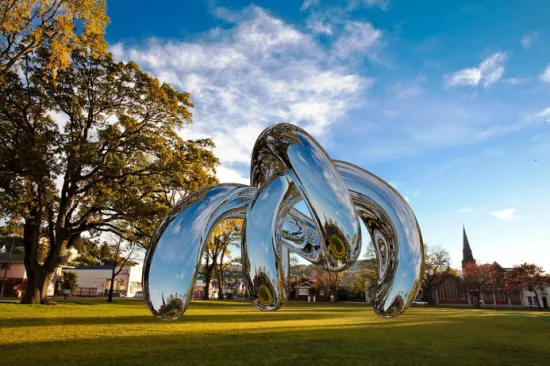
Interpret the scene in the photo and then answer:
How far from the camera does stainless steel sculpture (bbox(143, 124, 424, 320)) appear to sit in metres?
1.22

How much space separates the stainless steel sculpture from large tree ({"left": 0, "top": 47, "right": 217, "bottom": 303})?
17.8 metres

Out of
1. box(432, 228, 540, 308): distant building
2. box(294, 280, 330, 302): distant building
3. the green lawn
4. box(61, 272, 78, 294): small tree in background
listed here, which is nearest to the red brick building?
box(432, 228, 540, 308): distant building

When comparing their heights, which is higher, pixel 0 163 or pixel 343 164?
pixel 0 163

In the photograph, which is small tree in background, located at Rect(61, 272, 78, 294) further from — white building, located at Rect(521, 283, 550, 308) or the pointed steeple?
the pointed steeple

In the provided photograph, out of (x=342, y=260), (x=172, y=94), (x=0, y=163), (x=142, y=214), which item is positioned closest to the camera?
(x=342, y=260)

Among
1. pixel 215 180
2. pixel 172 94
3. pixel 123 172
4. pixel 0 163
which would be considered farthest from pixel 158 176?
pixel 0 163

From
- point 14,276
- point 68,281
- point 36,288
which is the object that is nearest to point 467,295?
point 68,281

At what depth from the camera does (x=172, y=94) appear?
69.1 ft

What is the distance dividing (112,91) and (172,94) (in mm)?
3356

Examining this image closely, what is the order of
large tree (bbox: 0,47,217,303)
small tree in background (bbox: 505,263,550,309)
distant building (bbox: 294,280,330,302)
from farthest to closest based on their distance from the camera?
distant building (bbox: 294,280,330,302), small tree in background (bbox: 505,263,550,309), large tree (bbox: 0,47,217,303)

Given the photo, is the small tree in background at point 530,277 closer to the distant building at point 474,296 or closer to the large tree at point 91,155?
the distant building at point 474,296

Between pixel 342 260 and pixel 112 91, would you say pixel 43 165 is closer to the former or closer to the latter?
pixel 112 91

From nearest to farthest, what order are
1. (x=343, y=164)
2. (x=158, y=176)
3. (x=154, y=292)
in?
1. (x=154, y=292)
2. (x=343, y=164)
3. (x=158, y=176)

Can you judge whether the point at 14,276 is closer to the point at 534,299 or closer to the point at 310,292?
the point at 310,292
